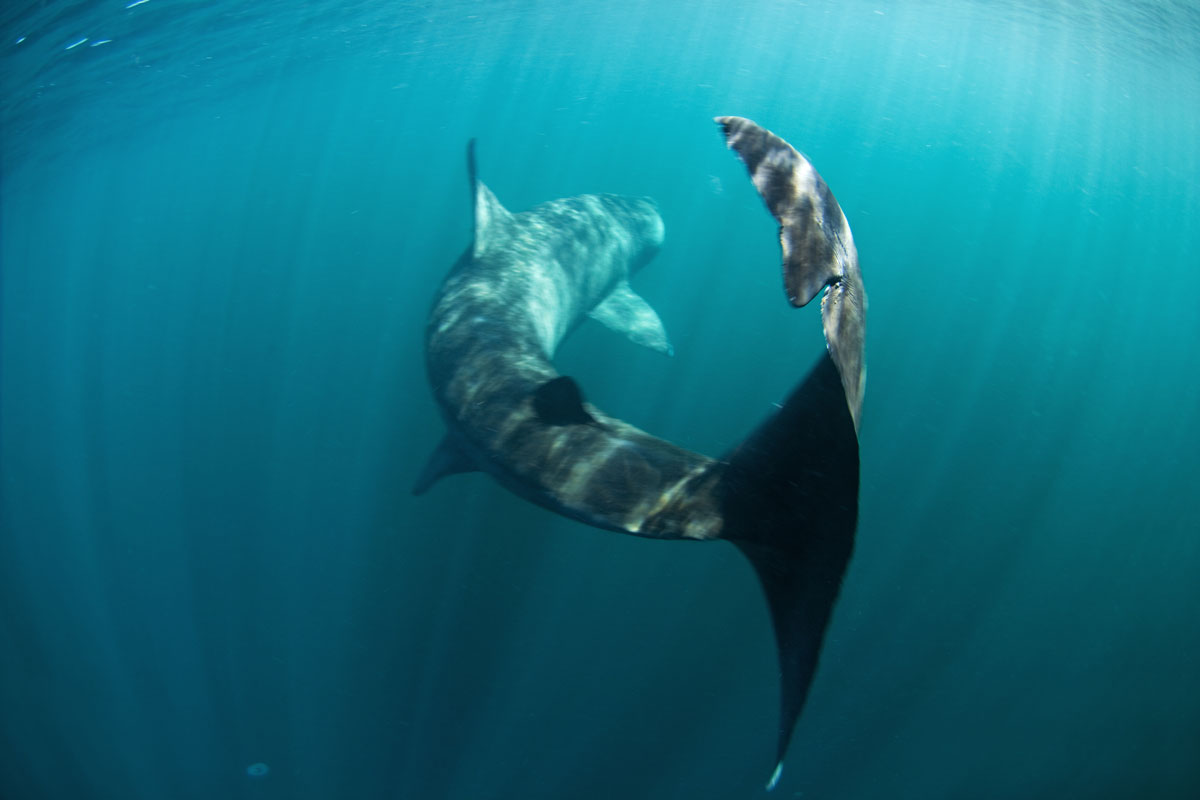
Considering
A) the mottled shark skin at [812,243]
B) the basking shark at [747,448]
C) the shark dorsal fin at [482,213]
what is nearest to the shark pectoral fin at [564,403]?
the basking shark at [747,448]

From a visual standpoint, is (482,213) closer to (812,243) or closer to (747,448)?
(747,448)

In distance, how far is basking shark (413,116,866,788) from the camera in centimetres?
258

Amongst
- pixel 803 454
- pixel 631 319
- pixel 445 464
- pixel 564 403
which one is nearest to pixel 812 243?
pixel 803 454

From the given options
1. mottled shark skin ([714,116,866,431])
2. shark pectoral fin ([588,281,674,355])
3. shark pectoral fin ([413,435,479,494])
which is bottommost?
shark pectoral fin ([588,281,674,355])

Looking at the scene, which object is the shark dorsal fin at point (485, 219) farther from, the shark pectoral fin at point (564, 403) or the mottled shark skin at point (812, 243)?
the mottled shark skin at point (812, 243)

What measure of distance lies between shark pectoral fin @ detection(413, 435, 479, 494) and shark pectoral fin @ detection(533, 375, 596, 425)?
1.56 metres

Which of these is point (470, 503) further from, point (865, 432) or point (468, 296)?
point (865, 432)

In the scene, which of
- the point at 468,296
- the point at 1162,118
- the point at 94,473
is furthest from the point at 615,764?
the point at 1162,118

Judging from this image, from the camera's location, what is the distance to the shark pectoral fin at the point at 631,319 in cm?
1098

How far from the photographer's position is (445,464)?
6480mm

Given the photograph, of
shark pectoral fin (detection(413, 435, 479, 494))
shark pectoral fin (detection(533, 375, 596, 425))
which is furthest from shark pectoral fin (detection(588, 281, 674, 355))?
shark pectoral fin (detection(533, 375, 596, 425))

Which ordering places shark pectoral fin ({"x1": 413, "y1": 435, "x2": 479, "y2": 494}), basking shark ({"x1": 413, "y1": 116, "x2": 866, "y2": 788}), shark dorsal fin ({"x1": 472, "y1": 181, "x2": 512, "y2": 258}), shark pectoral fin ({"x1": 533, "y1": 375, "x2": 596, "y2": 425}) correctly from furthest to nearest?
shark dorsal fin ({"x1": 472, "y1": 181, "x2": 512, "y2": 258}) → shark pectoral fin ({"x1": 413, "y1": 435, "x2": 479, "y2": 494}) → shark pectoral fin ({"x1": 533, "y1": 375, "x2": 596, "y2": 425}) → basking shark ({"x1": 413, "y1": 116, "x2": 866, "y2": 788})

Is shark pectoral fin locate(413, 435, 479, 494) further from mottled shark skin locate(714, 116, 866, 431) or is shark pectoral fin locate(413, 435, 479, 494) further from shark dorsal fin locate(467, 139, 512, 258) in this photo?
mottled shark skin locate(714, 116, 866, 431)

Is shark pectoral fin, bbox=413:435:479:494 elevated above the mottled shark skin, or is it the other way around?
the mottled shark skin
